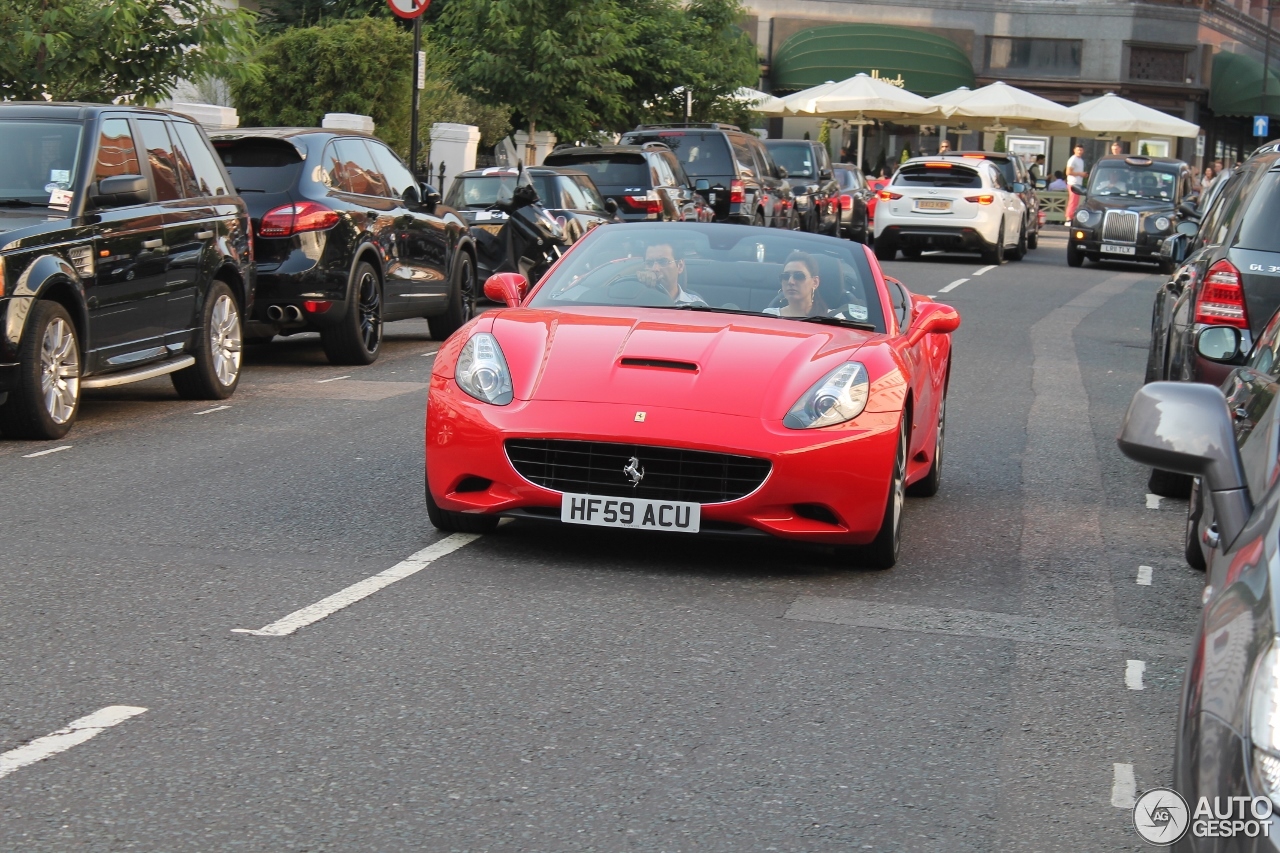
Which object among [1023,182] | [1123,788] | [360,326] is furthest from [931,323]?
[1023,182]

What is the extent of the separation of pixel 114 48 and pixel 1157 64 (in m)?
56.3

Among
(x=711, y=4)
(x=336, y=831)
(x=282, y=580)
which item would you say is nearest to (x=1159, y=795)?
(x=336, y=831)

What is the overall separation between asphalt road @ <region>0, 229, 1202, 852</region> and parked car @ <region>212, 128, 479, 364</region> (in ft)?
13.7

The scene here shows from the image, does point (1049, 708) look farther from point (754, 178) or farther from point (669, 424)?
point (754, 178)

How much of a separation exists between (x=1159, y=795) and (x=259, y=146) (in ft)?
37.1

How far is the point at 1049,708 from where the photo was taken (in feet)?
17.4

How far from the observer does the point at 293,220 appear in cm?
1356

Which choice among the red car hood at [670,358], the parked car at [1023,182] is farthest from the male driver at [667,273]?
the parked car at [1023,182]

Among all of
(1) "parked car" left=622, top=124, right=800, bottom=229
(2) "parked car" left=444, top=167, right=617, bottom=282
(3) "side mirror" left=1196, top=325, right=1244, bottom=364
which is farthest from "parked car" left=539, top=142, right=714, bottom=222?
(3) "side mirror" left=1196, top=325, right=1244, bottom=364

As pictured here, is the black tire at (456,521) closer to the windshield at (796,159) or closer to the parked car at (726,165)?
the parked car at (726,165)

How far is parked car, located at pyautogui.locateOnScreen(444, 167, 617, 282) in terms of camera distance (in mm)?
19812

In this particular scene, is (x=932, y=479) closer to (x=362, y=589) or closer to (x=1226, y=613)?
(x=362, y=589)

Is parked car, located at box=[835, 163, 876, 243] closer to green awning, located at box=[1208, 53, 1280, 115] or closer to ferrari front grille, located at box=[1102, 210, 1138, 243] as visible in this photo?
ferrari front grille, located at box=[1102, 210, 1138, 243]

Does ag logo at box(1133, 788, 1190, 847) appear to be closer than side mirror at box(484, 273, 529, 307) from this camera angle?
Yes
